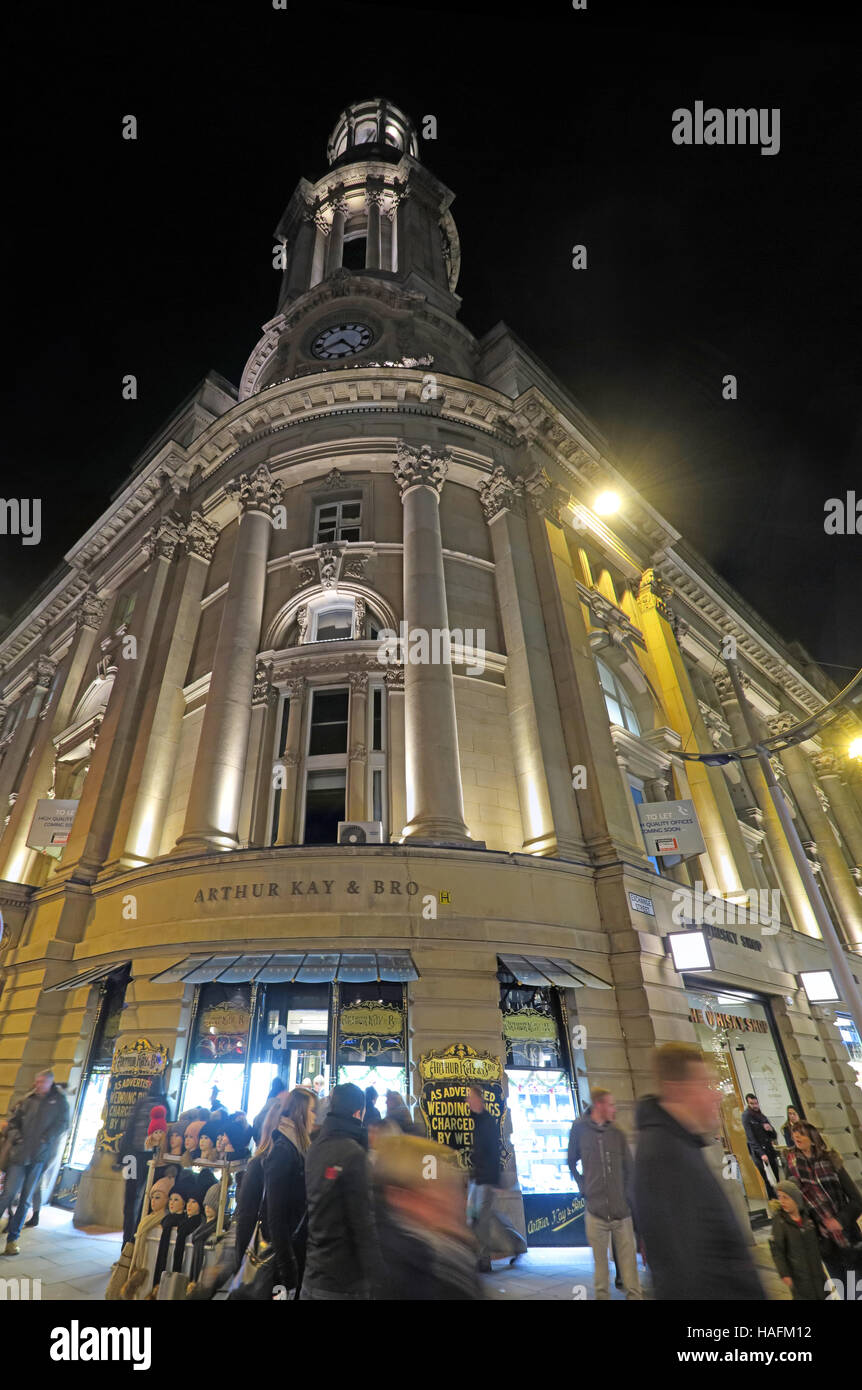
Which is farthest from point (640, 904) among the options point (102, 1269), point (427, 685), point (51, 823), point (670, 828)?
point (51, 823)

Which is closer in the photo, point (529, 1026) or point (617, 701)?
point (529, 1026)

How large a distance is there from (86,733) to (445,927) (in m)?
16.7

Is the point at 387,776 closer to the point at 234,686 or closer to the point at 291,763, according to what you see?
the point at 291,763

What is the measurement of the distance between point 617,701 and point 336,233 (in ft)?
92.1

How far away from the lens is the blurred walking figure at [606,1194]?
287 inches

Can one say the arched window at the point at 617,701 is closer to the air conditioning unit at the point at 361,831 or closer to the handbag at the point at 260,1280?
the air conditioning unit at the point at 361,831

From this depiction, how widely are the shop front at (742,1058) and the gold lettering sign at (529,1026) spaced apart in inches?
164

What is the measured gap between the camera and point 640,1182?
359 cm

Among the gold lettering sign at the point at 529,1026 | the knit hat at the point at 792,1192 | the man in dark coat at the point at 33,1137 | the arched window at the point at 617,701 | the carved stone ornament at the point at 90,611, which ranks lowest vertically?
the knit hat at the point at 792,1192

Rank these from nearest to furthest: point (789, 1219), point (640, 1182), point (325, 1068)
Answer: point (640, 1182) < point (789, 1219) < point (325, 1068)

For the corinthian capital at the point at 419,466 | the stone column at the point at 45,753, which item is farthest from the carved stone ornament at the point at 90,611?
the corinthian capital at the point at 419,466

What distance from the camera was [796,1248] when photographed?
6.20 meters

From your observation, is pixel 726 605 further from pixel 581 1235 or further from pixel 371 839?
pixel 581 1235
